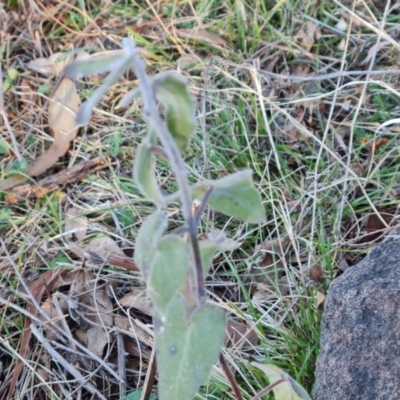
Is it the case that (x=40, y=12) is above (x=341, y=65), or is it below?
above

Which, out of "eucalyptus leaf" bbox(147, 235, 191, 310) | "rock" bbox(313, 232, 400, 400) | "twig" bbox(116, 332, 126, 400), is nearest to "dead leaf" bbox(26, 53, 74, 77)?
"twig" bbox(116, 332, 126, 400)

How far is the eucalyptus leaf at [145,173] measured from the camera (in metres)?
0.83

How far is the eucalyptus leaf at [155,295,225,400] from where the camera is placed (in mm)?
882

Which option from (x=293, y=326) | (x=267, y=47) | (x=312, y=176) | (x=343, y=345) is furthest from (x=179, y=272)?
(x=267, y=47)

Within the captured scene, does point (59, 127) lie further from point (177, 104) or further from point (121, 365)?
point (177, 104)

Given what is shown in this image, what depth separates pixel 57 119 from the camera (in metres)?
2.43

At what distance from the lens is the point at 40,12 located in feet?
9.02

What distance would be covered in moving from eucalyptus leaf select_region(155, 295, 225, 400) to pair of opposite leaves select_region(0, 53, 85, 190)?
150cm

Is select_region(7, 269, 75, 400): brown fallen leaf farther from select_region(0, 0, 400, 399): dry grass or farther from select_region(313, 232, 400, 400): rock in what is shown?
select_region(313, 232, 400, 400): rock

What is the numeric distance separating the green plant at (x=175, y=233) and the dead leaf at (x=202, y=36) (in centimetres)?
172

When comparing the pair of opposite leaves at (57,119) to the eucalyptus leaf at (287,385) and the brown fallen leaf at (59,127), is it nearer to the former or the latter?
the brown fallen leaf at (59,127)

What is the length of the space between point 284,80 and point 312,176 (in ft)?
1.73

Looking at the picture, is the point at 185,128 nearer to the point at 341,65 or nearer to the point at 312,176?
the point at 312,176

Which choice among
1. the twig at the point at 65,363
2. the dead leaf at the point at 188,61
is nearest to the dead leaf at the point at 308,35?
the dead leaf at the point at 188,61
